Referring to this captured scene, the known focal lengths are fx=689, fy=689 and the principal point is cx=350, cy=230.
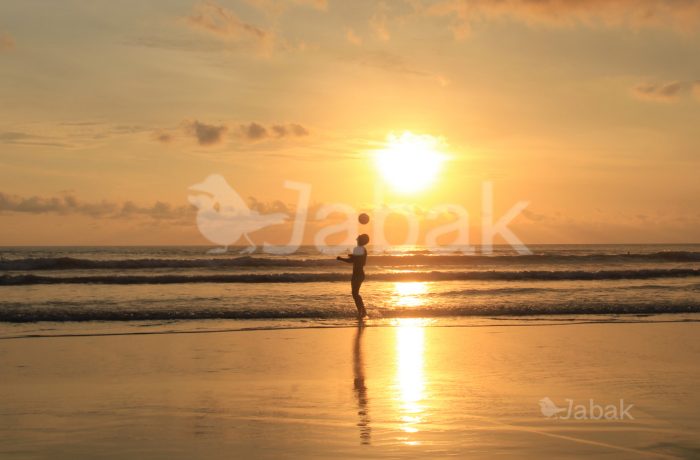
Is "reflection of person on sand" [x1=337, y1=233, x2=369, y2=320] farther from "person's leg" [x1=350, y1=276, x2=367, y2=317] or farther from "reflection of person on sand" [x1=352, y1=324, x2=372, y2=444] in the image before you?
"reflection of person on sand" [x1=352, y1=324, x2=372, y2=444]

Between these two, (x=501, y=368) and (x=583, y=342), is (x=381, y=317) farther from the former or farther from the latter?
(x=501, y=368)

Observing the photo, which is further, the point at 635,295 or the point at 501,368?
the point at 635,295

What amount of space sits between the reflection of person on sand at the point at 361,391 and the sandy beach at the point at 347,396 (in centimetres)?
2

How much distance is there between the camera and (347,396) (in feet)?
22.8

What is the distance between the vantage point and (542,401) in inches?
265

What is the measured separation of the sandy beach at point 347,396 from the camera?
5.33m

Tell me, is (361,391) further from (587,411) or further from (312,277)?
(312,277)

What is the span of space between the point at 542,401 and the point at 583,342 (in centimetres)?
450

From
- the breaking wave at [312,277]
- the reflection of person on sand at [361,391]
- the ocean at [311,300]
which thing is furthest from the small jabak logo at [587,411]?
the breaking wave at [312,277]

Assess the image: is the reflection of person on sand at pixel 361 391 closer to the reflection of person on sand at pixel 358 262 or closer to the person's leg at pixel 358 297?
the person's leg at pixel 358 297

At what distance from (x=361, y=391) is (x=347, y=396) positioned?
269 millimetres

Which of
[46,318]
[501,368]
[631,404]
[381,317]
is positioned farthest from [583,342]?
[46,318]

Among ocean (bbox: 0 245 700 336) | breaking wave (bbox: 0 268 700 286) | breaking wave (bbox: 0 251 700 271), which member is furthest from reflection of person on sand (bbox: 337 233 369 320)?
breaking wave (bbox: 0 251 700 271)

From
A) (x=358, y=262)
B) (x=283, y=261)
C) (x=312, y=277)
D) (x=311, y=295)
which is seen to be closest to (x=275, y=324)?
(x=358, y=262)
